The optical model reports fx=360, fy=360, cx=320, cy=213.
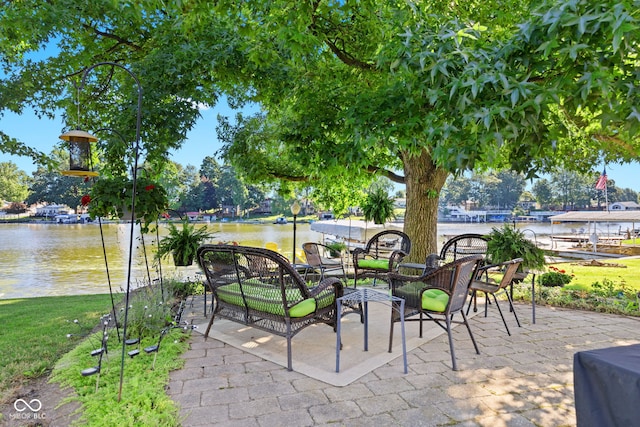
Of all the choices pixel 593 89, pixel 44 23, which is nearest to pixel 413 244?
pixel 593 89

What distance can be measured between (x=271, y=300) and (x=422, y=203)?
14.4 feet

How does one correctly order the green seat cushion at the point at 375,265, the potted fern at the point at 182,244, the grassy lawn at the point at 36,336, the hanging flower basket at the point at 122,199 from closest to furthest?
the grassy lawn at the point at 36,336
the hanging flower basket at the point at 122,199
the potted fern at the point at 182,244
the green seat cushion at the point at 375,265

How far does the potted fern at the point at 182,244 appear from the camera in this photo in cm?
556

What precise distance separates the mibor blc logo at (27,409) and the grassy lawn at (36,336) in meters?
0.20

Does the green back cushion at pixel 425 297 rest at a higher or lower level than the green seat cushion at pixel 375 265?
higher

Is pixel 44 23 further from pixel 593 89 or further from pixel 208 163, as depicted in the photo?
pixel 208 163

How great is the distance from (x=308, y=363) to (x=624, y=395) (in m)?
2.19

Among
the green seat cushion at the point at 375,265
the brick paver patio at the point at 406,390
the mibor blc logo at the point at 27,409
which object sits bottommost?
the brick paver patio at the point at 406,390

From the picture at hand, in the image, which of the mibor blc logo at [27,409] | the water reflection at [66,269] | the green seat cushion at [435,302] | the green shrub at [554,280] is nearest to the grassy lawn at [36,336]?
the mibor blc logo at [27,409]

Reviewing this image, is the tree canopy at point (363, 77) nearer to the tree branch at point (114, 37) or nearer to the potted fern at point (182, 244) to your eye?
the tree branch at point (114, 37)

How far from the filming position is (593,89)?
6.70 feet

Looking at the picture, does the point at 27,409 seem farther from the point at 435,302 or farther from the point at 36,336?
Answer: the point at 435,302

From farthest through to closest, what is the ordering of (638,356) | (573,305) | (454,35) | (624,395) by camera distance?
1. (573,305)
2. (454,35)
3. (638,356)
4. (624,395)

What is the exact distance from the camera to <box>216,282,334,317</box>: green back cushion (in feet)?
9.88
